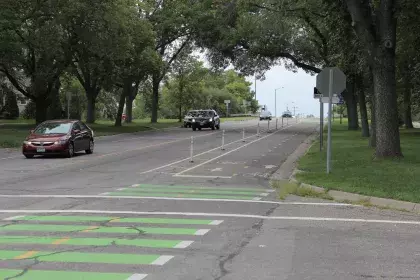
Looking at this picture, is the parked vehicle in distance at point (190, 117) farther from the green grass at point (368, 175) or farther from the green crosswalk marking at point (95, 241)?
the green crosswalk marking at point (95, 241)

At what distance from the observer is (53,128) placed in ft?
72.1

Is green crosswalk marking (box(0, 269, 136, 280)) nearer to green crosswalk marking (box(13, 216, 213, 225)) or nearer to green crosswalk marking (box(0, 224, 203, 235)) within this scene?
green crosswalk marking (box(0, 224, 203, 235))

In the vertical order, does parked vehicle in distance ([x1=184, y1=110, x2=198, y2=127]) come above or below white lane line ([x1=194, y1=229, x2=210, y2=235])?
above

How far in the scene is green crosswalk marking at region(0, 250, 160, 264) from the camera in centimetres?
618

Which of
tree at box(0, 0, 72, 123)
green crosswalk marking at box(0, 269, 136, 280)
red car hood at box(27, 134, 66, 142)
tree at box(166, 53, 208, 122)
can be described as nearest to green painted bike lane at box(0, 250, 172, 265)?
green crosswalk marking at box(0, 269, 136, 280)

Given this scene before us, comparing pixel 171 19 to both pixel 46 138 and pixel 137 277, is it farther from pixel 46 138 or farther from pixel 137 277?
pixel 137 277

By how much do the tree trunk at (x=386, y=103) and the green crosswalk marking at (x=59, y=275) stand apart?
14.1 m

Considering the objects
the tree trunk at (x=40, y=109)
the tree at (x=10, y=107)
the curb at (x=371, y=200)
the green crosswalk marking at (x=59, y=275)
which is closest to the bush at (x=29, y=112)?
the tree at (x=10, y=107)

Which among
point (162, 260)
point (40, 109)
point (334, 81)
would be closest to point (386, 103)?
point (334, 81)

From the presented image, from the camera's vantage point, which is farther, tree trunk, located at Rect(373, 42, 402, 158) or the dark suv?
the dark suv

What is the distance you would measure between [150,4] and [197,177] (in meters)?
36.3

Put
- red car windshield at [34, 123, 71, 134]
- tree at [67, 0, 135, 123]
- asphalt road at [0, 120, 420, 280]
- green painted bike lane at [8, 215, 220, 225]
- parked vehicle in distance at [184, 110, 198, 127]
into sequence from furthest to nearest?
parked vehicle in distance at [184, 110, 198, 127] → tree at [67, 0, 135, 123] → red car windshield at [34, 123, 71, 134] → green painted bike lane at [8, 215, 220, 225] → asphalt road at [0, 120, 420, 280]

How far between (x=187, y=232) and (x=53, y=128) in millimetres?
15522

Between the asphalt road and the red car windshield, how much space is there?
6583 millimetres
